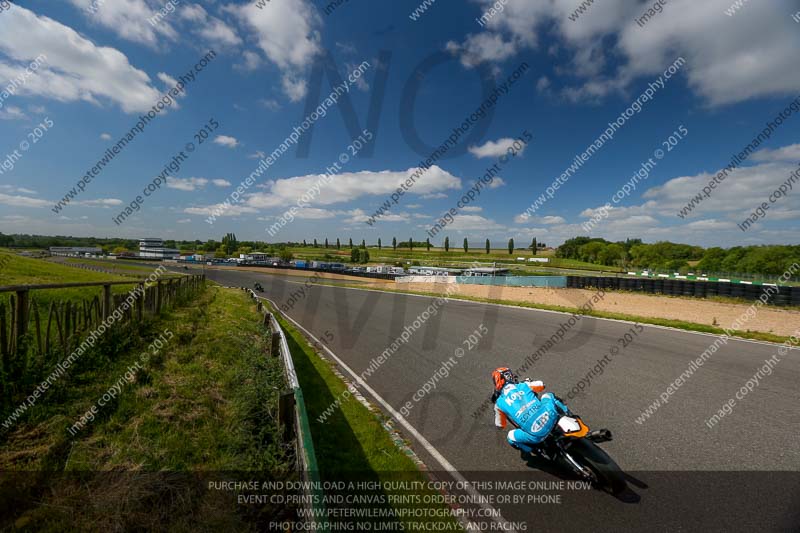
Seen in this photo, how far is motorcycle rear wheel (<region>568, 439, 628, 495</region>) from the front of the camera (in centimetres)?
354

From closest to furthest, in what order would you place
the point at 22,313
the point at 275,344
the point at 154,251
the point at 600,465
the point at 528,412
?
the point at 600,465 → the point at 528,412 → the point at 22,313 → the point at 275,344 → the point at 154,251

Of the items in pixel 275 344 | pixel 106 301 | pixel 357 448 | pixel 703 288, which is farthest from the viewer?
pixel 703 288

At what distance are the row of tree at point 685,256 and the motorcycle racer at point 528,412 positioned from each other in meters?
83.2

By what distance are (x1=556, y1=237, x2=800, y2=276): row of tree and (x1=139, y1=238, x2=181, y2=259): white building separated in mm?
125901

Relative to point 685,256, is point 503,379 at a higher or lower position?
lower

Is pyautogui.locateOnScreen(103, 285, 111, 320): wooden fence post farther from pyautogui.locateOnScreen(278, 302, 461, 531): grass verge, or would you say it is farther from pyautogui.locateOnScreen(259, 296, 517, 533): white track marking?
pyautogui.locateOnScreen(259, 296, 517, 533): white track marking

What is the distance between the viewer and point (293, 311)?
705 inches

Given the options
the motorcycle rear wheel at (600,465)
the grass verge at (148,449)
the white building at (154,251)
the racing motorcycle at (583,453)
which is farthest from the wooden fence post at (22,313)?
the white building at (154,251)

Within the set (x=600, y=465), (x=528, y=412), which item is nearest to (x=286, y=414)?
(x=528, y=412)

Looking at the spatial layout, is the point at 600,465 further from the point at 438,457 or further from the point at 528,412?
the point at 438,457

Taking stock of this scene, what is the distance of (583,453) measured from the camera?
148 inches

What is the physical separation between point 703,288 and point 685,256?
112m

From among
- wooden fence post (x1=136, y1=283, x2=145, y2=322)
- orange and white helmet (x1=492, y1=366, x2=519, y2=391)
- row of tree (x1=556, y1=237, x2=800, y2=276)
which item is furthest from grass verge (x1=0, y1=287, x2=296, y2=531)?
row of tree (x1=556, y1=237, x2=800, y2=276)

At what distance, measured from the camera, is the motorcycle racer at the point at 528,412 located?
3.97m
